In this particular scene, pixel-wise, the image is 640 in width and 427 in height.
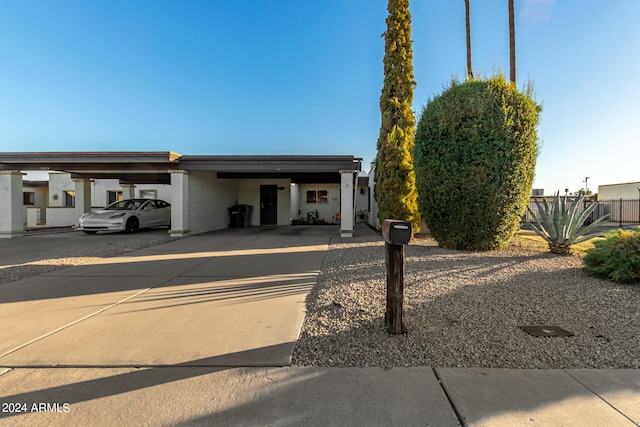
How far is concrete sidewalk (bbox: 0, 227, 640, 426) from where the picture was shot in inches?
83.9

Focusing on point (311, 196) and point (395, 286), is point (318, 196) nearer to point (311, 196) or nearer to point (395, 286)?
point (311, 196)

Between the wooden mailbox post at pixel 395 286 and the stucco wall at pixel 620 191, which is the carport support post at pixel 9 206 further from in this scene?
the stucco wall at pixel 620 191

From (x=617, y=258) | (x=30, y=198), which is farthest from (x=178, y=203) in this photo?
(x=30, y=198)

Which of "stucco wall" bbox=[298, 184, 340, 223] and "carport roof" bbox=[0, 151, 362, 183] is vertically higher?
"carport roof" bbox=[0, 151, 362, 183]

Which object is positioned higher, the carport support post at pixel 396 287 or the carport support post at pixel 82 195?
the carport support post at pixel 82 195

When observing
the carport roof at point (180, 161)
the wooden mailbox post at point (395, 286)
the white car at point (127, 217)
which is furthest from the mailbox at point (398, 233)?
the white car at point (127, 217)

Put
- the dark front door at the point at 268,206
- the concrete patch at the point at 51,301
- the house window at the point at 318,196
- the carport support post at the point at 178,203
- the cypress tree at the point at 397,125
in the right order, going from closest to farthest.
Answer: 1. the concrete patch at the point at 51,301
2. the cypress tree at the point at 397,125
3. the carport support post at the point at 178,203
4. the dark front door at the point at 268,206
5. the house window at the point at 318,196

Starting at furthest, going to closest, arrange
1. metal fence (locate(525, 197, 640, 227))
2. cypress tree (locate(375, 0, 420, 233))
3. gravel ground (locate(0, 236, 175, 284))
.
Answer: metal fence (locate(525, 197, 640, 227)) < cypress tree (locate(375, 0, 420, 233)) < gravel ground (locate(0, 236, 175, 284))

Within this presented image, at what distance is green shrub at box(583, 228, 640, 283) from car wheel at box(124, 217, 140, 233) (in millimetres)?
15070

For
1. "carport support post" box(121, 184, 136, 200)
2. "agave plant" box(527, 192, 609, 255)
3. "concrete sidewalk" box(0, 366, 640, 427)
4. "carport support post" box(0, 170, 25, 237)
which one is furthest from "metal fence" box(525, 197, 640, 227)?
"carport support post" box(0, 170, 25, 237)

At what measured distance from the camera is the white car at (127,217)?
42.5ft

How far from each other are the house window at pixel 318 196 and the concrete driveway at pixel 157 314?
44.1 ft

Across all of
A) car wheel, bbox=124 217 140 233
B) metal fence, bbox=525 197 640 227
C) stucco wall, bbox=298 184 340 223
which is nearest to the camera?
car wheel, bbox=124 217 140 233

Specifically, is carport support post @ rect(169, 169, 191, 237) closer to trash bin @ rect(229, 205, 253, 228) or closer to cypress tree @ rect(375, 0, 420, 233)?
trash bin @ rect(229, 205, 253, 228)
